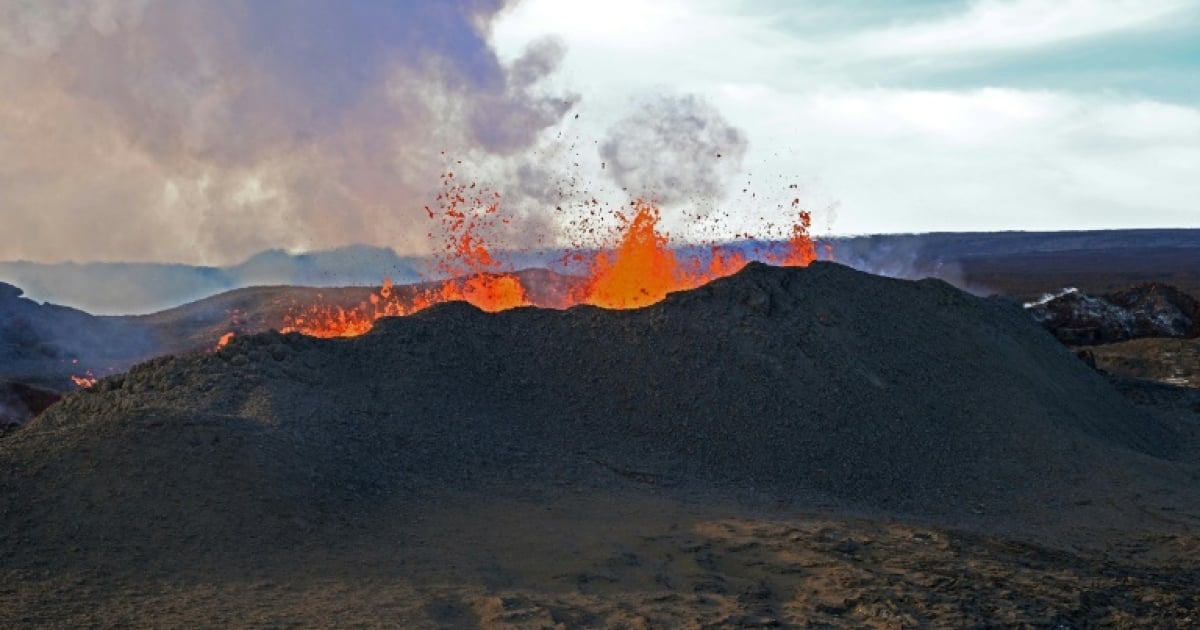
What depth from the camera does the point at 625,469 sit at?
47.6 feet

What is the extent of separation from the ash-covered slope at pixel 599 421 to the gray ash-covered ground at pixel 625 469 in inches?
1.8

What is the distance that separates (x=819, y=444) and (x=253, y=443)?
25.4 ft

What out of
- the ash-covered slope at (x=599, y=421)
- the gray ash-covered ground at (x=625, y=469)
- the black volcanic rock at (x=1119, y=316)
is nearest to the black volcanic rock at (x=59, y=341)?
the ash-covered slope at (x=599, y=421)

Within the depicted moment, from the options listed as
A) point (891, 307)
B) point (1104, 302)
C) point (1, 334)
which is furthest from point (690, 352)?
point (1, 334)

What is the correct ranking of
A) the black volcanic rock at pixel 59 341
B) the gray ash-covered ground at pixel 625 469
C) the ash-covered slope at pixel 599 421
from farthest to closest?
the black volcanic rock at pixel 59 341 < the ash-covered slope at pixel 599 421 < the gray ash-covered ground at pixel 625 469

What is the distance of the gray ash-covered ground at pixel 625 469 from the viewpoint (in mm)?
10023

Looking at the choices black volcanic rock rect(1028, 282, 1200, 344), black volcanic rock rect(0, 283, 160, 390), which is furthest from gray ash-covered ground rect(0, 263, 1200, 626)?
black volcanic rock rect(0, 283, 160, 390)

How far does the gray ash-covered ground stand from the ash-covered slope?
0.15 ft

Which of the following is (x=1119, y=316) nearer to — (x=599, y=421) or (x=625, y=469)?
(x=599, y=421)

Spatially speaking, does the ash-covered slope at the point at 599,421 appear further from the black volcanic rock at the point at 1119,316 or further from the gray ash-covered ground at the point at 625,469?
the black volcanic rock at the point at 1119,316

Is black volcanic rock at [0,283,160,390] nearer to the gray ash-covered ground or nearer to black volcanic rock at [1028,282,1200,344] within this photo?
the gray ash-covered ground

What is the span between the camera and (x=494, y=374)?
1648cm

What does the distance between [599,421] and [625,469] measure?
1.46 metres

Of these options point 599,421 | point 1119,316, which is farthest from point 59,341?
point 1119,316
